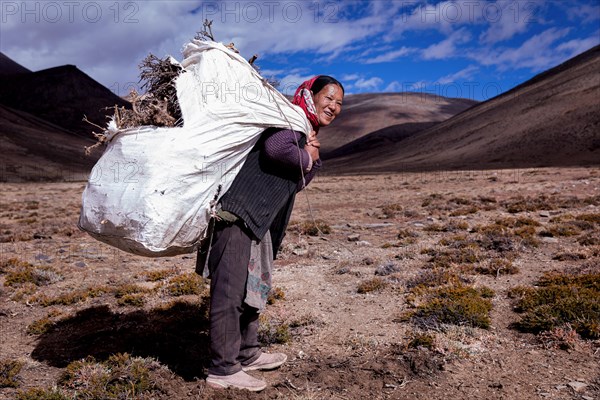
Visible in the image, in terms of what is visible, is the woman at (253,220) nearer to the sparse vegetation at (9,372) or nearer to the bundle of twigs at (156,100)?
the bundle of twigs at (156,100)

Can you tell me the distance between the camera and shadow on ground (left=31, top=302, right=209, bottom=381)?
4.60 metres

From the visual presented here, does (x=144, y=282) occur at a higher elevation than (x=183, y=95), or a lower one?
lower

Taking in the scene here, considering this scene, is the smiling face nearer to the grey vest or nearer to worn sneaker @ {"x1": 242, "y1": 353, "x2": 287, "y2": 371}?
the grey vest

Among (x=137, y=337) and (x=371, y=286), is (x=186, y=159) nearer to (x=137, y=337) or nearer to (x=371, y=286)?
(x=137, y=337)

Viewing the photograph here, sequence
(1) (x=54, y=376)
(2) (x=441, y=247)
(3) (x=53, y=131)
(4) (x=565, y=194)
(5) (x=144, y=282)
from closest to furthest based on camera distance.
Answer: (1) (x=54, y=376), (5) (x=144, y=282), (2) (x=441, y=247), (4) (x=565, y=194), (3) (x=53, y=131)

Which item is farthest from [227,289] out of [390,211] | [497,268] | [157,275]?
[390,211]

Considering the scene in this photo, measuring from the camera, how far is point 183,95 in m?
3.39

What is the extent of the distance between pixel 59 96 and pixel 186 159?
12255cm

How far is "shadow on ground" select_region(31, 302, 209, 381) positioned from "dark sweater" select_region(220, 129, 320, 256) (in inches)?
65.2

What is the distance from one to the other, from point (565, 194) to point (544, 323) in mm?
13388

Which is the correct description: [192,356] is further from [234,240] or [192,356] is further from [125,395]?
[234,240]

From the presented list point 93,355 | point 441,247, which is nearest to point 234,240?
point 93,355

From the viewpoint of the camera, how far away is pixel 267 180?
3.62 meters

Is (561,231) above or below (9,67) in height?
below
